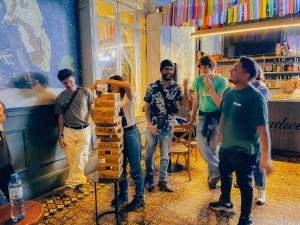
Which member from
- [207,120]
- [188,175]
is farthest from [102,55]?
[188,175]

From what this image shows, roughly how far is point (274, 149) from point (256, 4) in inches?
102

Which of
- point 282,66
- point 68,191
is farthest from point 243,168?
point 282,66

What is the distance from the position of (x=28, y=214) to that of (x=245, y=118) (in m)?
1.77

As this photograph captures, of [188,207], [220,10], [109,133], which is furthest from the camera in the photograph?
[220,10]

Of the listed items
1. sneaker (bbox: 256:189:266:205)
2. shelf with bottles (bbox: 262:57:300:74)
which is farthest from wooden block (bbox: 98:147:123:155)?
shelf with bottles (bbox: 262:57:300:74)

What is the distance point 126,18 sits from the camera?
4492 millimetres

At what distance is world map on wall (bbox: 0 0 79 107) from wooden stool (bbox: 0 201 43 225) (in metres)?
1.45

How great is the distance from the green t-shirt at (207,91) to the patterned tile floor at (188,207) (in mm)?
1069

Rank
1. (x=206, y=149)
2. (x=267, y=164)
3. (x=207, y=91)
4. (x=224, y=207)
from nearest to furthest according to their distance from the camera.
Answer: (x=267, y=164)
(x=224, y=207)
(x=207, y=91)
(x=206, y=149)

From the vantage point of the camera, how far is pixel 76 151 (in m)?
3.19

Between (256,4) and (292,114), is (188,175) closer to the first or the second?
(292,114)

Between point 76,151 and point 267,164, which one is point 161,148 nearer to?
point 76,151

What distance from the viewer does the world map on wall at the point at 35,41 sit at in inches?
106

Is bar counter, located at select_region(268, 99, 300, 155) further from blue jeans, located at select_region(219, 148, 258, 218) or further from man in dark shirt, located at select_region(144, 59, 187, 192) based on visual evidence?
blue jeans, located at select_region(219, 148, 258, 218)
